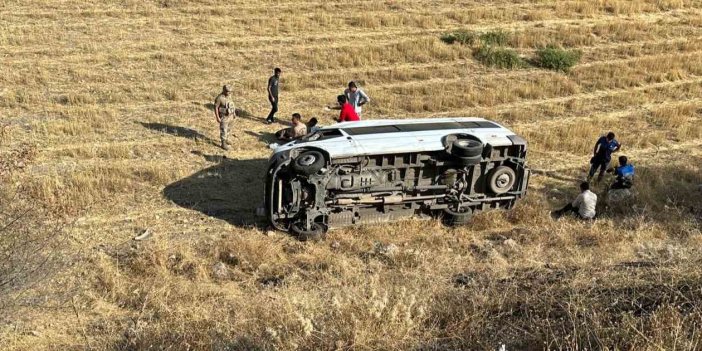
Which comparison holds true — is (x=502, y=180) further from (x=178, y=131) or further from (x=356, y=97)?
(x=178, y=131)

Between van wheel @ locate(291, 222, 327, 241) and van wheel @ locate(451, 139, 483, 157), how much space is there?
2435 mm

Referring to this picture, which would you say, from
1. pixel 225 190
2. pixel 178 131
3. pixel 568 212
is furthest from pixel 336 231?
pixel 178 131

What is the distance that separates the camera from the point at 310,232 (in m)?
10.1

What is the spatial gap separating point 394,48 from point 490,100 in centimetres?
444

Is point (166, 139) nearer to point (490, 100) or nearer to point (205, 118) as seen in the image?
point (205, 118)

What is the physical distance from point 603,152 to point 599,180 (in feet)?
2.02

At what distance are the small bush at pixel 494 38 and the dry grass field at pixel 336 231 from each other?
0.24 m

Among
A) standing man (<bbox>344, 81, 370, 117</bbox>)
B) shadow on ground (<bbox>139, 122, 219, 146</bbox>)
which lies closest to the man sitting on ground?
standing man (<bbox>344, 81, 370, 117</bbox>)

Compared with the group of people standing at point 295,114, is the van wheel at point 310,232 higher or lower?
lower

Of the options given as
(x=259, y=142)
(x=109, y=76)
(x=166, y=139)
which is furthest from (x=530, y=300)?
(x=109, y=76)

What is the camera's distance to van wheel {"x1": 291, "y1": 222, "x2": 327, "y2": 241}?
10.1 m

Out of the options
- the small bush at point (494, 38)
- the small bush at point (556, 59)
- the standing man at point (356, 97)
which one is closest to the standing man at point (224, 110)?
the standing man at point (356, 97)

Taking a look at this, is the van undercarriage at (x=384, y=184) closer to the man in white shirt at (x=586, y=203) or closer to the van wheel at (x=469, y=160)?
the van wheel at (x=469, y=160)

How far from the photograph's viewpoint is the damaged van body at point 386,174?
32.6 ft
